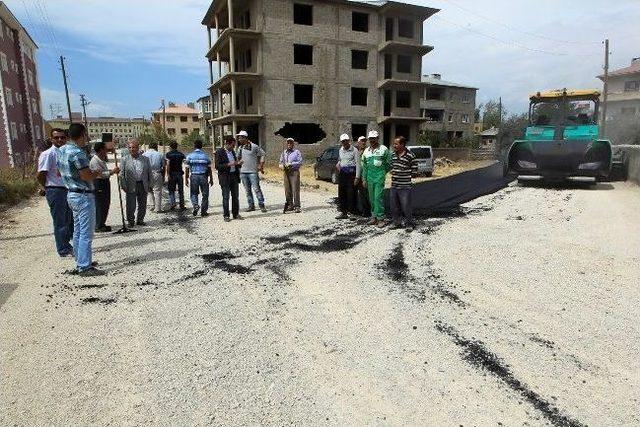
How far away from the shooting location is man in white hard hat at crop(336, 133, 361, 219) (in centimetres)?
909

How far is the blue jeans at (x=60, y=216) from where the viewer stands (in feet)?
20.8

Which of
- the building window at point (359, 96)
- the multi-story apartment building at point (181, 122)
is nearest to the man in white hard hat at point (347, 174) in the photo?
the building window at point (359, 96)

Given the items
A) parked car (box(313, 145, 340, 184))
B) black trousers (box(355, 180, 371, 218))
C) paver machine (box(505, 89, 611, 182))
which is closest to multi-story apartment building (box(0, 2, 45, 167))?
parked car (box(313, 145, 340, 184))

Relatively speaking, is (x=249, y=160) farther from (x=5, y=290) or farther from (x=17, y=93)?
(x=17, y=93)

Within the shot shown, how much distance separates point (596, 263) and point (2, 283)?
7.76 m

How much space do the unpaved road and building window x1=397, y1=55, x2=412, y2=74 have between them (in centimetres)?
3102

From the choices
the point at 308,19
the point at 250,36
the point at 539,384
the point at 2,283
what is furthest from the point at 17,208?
the point at 308,19

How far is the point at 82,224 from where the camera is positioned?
217 inches

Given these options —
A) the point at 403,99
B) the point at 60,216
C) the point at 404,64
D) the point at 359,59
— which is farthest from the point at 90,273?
the point at 404,64

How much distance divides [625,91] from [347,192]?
56024 millimetres

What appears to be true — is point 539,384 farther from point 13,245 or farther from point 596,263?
point 13,245

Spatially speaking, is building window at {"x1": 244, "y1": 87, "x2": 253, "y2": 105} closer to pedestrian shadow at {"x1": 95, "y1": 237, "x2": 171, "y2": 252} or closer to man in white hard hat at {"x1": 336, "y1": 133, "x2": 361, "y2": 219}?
man in white hard hat at {"x1": 336, "y1": 133, "x2": 361, "y2": 219}

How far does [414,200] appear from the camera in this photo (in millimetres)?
12141

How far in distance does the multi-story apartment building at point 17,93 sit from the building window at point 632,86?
6021 cm
